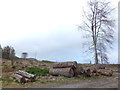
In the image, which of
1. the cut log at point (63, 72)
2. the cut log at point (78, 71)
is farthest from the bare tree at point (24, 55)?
the cut log at point (78, 71)

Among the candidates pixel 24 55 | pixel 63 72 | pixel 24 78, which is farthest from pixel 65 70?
pixel 24 55

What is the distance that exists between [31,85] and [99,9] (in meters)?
16.9

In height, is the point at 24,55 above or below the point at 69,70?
above

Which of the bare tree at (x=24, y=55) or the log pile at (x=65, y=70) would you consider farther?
the bare tree at (x=24, y=55)

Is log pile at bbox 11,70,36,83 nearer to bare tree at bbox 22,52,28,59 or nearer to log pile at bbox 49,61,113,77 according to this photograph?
log pile at bbox 49,61,113,77

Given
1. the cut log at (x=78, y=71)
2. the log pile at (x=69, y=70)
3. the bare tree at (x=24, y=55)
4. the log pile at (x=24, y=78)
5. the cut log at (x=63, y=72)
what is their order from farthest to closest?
the bare tree at (x=24, y=55), the cut log at (x=78, y=71), the log pile at (x=69, y=70), the cut log at (x=63, y=72), the log pile at (x=24, y=78)

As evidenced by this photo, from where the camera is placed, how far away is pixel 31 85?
14430mm

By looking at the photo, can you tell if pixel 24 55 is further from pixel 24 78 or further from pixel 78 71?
pixel 24 78

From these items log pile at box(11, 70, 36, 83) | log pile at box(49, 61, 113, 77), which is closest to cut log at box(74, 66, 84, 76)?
log pile at box(49, 61, 113, 77)

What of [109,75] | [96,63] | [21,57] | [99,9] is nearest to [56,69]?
[109,75]

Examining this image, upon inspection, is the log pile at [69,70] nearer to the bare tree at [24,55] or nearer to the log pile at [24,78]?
the log pile at [24,78]

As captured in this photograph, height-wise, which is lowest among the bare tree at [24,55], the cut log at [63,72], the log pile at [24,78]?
the log pile at [24,78]

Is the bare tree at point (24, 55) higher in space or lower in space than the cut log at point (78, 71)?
higher

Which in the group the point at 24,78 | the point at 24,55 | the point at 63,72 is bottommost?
the point at 24,78
